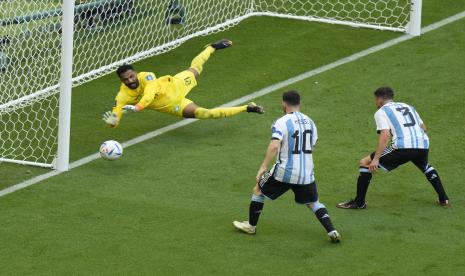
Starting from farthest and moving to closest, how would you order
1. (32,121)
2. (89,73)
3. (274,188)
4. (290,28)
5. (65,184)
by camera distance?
(290,28), (89,73), (32,121), (65,184), (274,188)

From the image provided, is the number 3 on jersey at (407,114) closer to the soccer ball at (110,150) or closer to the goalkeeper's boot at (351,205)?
the goalkeeper's boot at (351,205)

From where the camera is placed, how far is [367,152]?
1485 centimetres

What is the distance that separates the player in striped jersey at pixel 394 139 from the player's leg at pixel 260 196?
116 cm

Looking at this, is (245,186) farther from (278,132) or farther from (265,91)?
(265,91)

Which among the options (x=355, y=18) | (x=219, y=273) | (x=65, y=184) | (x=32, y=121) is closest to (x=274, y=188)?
(x=219, y=273)

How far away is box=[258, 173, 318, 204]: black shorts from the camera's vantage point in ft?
39.3

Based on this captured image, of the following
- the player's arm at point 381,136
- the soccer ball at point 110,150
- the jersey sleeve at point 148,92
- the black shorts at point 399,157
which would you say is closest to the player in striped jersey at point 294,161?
the player's arm at point 381,136

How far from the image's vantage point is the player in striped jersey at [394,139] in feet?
41.6

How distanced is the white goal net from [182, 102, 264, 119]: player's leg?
1.74 meters

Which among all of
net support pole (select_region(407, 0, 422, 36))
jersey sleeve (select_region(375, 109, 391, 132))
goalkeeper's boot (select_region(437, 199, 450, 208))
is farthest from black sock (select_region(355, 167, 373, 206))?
net support pole (select_region(407, 0, 422, 36))

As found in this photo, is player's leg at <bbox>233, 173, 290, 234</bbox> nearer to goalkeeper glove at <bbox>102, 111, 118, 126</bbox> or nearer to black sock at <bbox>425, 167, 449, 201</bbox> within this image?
black sock at <bbox>425, 167, 449, 201</bbox>

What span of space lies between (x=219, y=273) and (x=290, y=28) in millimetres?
9196

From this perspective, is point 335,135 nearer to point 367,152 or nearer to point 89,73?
point 367,152

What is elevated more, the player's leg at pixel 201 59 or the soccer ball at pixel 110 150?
the player's leg at pixel 201 59
